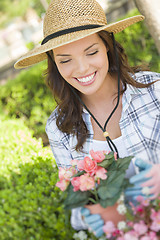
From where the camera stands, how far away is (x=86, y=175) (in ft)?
4.02

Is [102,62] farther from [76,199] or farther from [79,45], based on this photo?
[76,199]

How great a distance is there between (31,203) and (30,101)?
12.8 ft

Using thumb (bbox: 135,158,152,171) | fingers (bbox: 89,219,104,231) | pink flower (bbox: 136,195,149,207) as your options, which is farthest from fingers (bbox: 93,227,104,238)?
thumb (bbox: 135,158,152,171)

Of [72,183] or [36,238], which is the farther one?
[36,238]

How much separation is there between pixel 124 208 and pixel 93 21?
1.20m

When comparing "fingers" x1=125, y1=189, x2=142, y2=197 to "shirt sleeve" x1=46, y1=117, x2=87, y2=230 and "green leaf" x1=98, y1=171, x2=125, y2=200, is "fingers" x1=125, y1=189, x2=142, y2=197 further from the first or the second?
"shirt sleeve" x1=46, y1=117, x2=87, y2=230

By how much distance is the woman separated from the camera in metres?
1.70

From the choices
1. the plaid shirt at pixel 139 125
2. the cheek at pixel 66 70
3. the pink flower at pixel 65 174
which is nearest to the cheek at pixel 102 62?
the cheek at pixel 66 70

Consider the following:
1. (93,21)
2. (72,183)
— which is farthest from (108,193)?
(93,21)

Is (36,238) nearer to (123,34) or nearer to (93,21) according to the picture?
(93,21)

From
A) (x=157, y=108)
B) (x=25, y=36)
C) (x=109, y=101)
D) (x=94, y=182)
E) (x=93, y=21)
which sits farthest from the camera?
(x=25, y=36)

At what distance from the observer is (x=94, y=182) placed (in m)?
1.23

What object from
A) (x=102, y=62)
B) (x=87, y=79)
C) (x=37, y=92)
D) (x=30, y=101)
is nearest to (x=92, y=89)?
(x=87, y=79)

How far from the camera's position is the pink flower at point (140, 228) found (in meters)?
1.04
